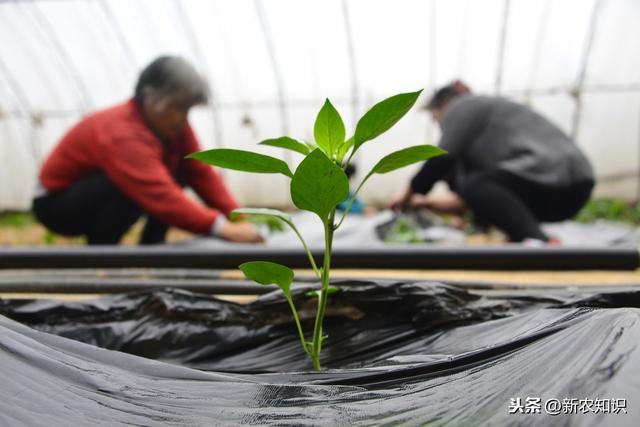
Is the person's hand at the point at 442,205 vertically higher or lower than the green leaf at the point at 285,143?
lower

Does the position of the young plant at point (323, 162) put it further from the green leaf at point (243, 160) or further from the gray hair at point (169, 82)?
the gray hair at point (169, 82)

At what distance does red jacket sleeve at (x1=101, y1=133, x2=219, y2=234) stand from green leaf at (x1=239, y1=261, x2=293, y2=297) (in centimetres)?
158

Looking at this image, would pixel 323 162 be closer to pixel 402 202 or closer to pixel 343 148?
pixel 343 148

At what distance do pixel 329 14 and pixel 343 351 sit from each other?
4.88 metres

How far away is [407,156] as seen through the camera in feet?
2.05

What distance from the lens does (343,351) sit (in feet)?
2.52

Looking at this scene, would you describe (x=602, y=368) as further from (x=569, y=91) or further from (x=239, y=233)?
(x=569, y=91)

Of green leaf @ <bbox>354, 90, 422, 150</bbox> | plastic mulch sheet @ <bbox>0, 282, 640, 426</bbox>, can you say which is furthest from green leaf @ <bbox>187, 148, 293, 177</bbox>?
plastic mulch sheet @ <bbox>0, 282, 640, 426</bbox>

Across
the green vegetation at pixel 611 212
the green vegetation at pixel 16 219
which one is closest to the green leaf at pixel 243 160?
the green vegetation at pixel 611 212

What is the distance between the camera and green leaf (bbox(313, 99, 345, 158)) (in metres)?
0.59

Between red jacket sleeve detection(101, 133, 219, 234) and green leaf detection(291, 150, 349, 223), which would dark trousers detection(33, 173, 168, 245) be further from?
green leaf detection(291, 150, 349, 223)

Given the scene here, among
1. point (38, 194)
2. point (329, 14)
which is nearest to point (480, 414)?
point (38, 194)

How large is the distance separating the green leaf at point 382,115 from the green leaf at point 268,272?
199mm

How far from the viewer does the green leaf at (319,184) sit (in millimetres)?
525
